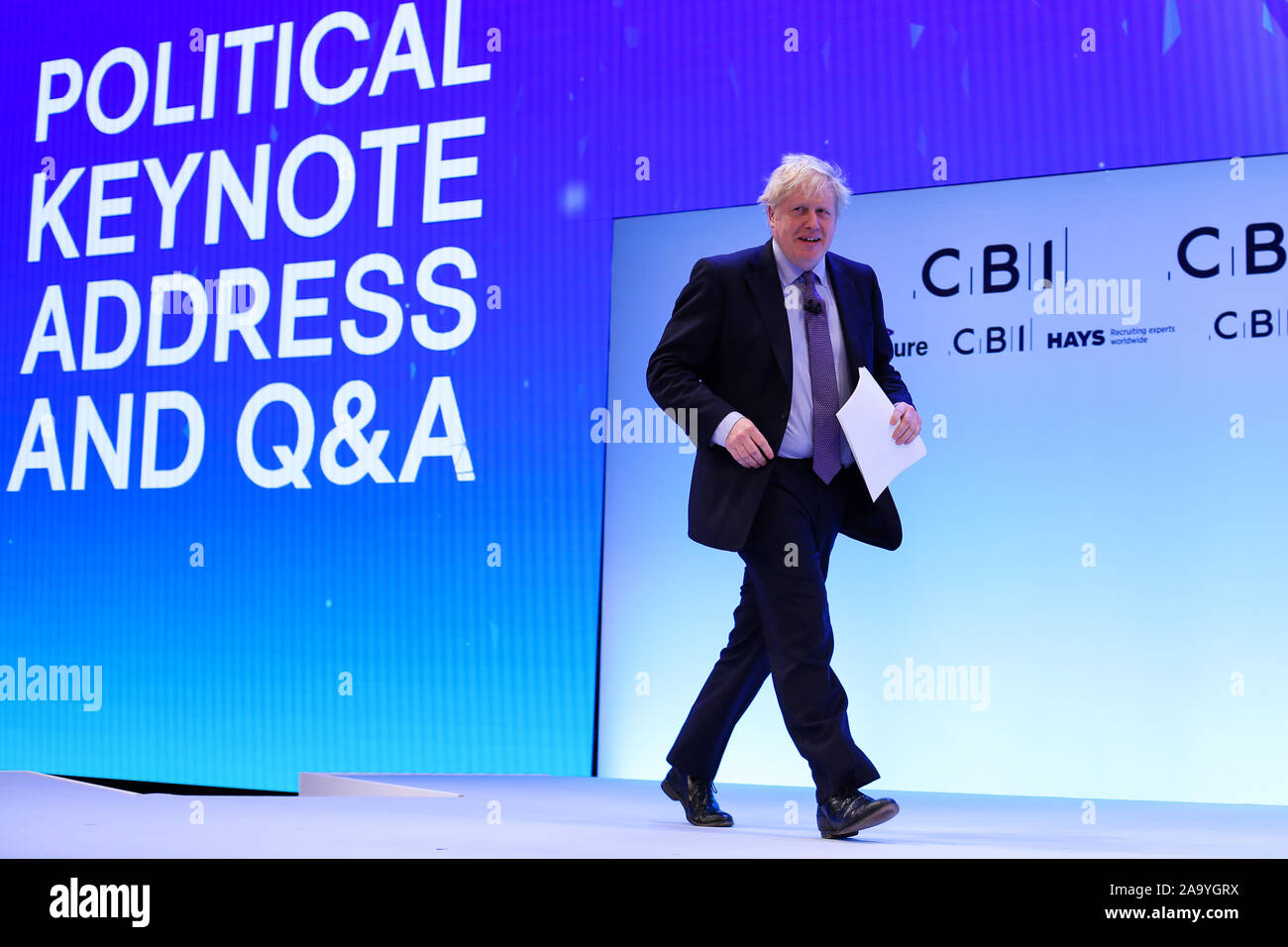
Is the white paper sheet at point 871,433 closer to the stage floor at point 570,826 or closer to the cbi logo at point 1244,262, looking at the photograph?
the stage floor at point 570,826

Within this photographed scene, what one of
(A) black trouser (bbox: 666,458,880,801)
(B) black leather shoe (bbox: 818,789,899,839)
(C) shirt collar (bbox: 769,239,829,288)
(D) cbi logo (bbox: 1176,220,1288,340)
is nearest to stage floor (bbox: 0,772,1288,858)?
(B) black leather shoe (bbox: 818,789,899,839)

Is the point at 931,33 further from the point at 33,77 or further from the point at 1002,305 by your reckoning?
the point at 33,77

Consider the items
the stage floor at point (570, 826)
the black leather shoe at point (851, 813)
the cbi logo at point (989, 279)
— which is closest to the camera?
the stage floor at point (570, 826)

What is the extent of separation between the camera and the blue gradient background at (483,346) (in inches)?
158

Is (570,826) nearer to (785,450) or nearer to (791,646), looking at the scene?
(791,646)

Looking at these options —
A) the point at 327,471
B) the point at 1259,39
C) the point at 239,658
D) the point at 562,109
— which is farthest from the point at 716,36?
the point at 239,658

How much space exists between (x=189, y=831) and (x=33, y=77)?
4.11 m

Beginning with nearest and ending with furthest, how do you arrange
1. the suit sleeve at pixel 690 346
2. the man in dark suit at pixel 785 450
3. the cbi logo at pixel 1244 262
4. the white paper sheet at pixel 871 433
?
the man in dark suit at pixel 785 450 → the white paper sheet at pixel 871 433 → the suit sleeve at pixel 690 346 → the cbi logo at pixel 1244 262

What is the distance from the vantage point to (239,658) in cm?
498

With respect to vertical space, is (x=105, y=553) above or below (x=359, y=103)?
below

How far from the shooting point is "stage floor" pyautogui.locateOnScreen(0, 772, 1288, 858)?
2338 mm

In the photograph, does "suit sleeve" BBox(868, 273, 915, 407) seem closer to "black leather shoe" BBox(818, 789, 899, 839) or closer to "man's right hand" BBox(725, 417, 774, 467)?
"man's right hand" BBox(725, 417, 774, 467)

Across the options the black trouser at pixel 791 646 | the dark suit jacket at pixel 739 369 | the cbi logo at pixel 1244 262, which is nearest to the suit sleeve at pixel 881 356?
the dark suit jacket at pixel 739 369

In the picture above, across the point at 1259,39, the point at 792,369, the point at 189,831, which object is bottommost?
the point at 189,831
